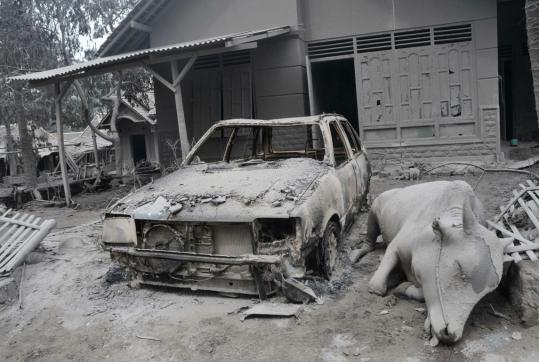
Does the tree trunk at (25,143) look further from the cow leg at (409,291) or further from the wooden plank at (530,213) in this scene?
the wooden plank at (530,213)

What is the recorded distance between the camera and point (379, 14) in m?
11.0

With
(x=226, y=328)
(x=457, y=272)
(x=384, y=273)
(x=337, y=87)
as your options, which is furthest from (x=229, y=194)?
(x=337, y=87)

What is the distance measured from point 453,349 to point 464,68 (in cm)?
862

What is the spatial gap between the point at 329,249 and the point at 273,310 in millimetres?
1014

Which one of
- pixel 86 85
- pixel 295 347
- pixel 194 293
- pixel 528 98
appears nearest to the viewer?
pixel 295 347

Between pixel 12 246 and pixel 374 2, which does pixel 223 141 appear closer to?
pixel 374 2

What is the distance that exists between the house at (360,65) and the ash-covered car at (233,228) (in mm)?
4886

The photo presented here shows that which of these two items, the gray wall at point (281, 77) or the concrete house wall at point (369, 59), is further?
the gray wall at point (281, 77)

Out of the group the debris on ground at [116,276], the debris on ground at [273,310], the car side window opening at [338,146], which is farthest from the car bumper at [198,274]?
the car side window opening at [338,146]

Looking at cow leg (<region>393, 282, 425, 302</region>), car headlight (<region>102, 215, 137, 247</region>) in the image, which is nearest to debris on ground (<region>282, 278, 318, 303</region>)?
cow leg (<region>393, 282, 425, 302</region>)

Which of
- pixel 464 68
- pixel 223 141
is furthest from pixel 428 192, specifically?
pixel 223 141

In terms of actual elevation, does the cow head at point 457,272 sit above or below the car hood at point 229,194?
below

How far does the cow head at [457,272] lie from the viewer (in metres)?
3.39

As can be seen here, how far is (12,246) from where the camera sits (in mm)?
6047
